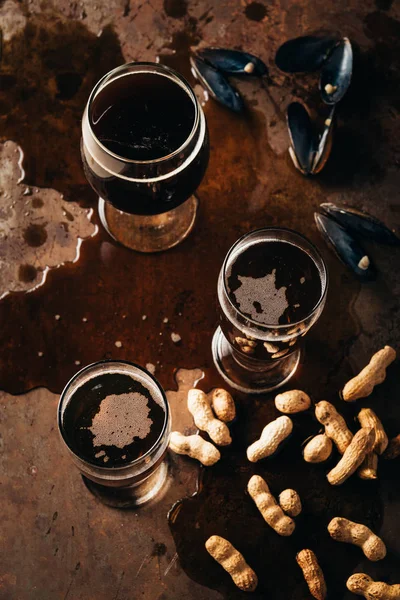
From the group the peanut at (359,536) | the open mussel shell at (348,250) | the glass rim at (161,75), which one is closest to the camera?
the glass rim at (161,75)

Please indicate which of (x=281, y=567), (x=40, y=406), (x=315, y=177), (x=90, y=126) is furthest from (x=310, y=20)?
(x=281, y=567)

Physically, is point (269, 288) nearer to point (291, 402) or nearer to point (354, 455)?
point (291, 402)

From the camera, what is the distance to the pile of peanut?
1.26m

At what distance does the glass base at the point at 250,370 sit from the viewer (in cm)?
136

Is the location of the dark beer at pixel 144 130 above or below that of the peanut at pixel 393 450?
above

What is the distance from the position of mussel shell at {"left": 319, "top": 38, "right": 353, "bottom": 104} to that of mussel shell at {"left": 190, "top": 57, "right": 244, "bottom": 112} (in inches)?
6.3

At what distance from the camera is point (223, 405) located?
132cm

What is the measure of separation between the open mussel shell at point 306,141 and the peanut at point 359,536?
61 centimetres

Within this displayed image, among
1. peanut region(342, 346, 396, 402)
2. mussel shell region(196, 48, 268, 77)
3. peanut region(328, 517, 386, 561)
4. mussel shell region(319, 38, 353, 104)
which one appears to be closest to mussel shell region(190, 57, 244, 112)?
mussel shell region(196, 48, 268, 77)

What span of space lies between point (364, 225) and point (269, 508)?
20.5 inches

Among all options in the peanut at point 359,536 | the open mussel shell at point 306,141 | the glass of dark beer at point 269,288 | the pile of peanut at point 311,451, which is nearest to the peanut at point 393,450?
the pile of peanut at point 311,451

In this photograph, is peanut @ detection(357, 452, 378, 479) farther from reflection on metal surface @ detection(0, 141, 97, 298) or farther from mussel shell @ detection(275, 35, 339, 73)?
mussel shell @ detection(275, 35, 339, 73)

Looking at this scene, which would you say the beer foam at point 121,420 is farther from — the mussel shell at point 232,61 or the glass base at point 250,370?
the mussel shell at point 232,61

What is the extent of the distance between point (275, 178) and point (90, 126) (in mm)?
384
